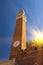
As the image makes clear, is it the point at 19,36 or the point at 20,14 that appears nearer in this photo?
the point at 19,36

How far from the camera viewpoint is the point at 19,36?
33.0m

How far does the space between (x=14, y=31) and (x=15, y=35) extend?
4.04 feet

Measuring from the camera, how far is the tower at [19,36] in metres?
31.6

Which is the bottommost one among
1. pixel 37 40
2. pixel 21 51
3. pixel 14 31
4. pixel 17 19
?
pixel 21 51

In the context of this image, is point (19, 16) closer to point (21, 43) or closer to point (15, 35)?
point (15, 35)

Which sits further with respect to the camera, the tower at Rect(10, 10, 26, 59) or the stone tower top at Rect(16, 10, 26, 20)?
the stone tower top at Rect(16, 10, 26, 20)

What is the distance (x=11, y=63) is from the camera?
27.7 meters

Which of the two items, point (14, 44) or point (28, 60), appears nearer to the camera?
point (28, 60)

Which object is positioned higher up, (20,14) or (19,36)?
(20,14)

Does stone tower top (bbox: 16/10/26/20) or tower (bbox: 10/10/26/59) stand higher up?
stone tower top (bbox: 16/10/26/20)

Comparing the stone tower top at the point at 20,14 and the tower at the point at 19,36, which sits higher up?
the stone tower top at the point at 20,14

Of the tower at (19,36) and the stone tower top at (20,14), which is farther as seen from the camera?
the stone tower top at (20,14)

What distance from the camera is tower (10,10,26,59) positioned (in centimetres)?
3165

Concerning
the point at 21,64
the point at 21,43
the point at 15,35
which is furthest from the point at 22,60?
the point at 15,35
